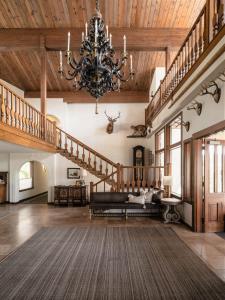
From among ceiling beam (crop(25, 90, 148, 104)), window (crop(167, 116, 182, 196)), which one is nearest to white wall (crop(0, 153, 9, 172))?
ceiling beam (crop(25, 90, 148, 104))

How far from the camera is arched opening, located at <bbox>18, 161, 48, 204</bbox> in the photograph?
1168 cm

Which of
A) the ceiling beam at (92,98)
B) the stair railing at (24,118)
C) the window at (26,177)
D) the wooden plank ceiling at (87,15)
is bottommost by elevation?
the window at (26,177)

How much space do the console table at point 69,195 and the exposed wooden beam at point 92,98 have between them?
4581 millimetres

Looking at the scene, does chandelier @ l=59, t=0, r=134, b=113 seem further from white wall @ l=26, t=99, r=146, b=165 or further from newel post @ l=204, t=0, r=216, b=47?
white wall @ l=26, t=99, r=146, b=165

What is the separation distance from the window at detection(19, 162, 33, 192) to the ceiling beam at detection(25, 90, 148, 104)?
3.64 m

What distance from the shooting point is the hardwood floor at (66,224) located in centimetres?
461

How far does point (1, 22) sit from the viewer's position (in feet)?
27.0

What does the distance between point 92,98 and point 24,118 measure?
6332mm

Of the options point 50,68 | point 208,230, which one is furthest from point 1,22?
point 208,230

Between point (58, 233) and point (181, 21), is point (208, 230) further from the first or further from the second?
point (181, 21)

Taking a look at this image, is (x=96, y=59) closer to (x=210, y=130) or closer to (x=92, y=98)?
(x=210, y=130)

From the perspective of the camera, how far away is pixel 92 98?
12.7 metres

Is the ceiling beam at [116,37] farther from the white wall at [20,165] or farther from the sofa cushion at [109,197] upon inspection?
the sofa cushion at [109,197]

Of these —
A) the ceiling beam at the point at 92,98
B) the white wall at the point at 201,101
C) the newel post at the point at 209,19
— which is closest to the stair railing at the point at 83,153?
the ceiling beam at the point at 92,98
